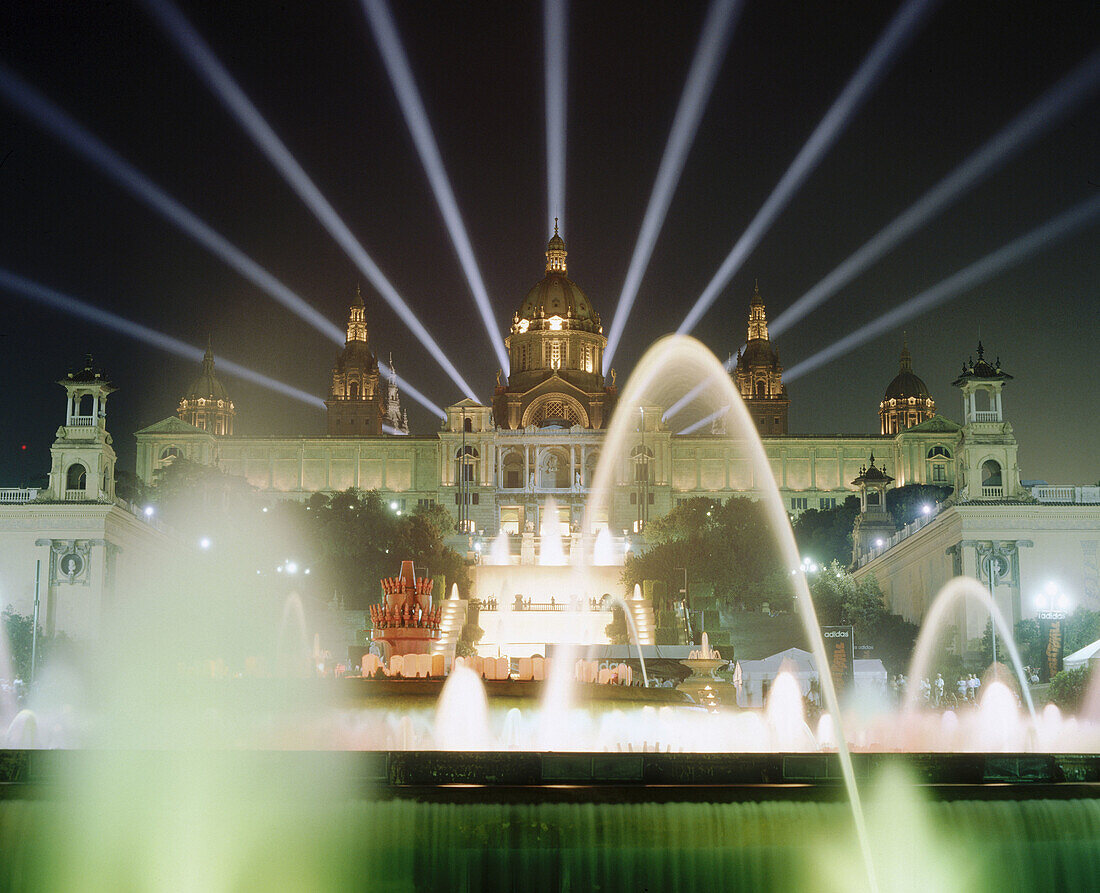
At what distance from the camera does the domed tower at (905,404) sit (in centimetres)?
15162

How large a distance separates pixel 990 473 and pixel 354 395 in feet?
342

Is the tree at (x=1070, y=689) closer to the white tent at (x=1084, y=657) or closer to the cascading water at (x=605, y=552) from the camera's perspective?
the white tent at (x=1084, y=657)

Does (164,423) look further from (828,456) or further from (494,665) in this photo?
(494,665)

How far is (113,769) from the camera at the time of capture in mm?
18281

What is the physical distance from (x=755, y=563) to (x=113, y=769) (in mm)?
69463

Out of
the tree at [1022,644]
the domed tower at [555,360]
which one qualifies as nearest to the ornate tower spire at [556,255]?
the domed tower at [555,360]

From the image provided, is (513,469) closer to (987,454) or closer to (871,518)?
(871,518)

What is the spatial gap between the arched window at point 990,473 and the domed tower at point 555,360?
7960 cm

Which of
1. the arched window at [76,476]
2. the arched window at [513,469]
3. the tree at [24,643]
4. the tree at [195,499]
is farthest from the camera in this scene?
the arched window at [513,469]

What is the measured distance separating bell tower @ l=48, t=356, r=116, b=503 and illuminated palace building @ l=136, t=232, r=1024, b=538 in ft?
193

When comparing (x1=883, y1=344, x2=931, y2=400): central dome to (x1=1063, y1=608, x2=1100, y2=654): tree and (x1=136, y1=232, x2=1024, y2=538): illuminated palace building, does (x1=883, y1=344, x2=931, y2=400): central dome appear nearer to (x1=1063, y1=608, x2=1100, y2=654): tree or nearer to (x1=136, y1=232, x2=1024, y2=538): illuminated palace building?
(x1=136, y1=232, x2=1024, y2=538): illuminated palace building

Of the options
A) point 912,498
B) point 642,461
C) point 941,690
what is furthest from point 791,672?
point 642,461

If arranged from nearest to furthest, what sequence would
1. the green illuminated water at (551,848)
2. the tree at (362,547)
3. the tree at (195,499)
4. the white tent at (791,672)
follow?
the green illuminated water at (551,848)
the white tent at (791,672)
the tree at (362,547)
the tree at (195,499)

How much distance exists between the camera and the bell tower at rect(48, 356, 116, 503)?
2357 inches
